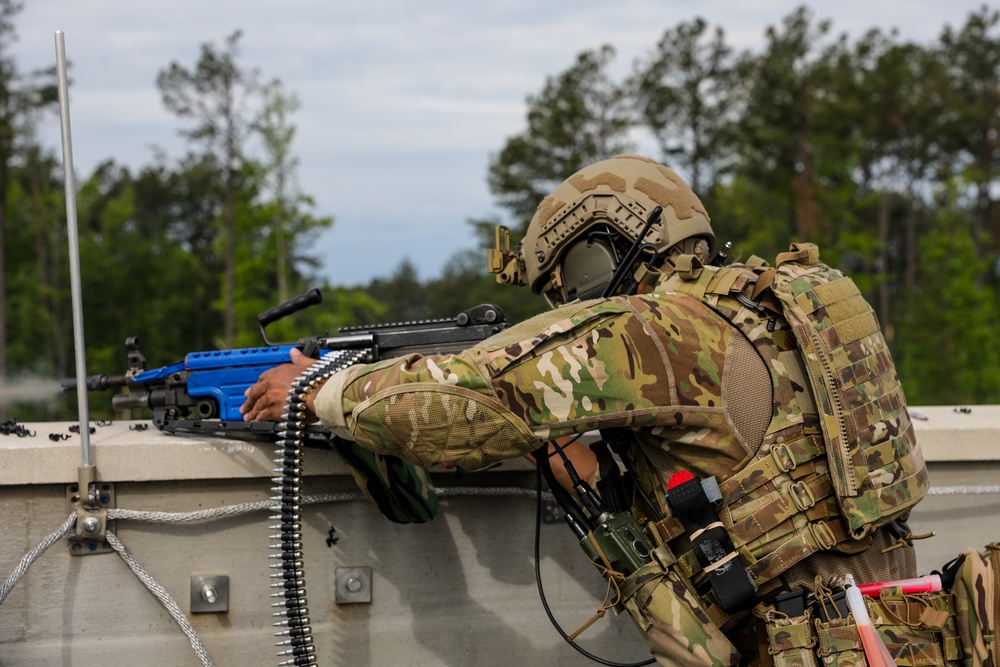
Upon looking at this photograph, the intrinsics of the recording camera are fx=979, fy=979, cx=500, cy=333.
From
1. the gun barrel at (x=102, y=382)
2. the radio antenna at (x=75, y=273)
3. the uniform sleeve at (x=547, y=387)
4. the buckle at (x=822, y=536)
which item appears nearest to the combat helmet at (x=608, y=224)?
the uniform sleeve at (x=547, y=387)

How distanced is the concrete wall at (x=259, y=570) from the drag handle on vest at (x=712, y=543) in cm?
127

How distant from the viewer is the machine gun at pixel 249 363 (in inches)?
154

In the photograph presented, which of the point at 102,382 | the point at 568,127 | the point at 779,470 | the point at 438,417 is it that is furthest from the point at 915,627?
the point at 568,127

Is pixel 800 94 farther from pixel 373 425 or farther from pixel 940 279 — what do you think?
pixel 373 425

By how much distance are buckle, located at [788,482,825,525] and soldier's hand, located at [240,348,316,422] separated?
1.63m

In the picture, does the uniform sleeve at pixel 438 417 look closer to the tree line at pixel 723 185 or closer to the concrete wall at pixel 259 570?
the concrete wall at pixel 259 570

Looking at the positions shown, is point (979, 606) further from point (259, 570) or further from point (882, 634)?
point (259, 570)

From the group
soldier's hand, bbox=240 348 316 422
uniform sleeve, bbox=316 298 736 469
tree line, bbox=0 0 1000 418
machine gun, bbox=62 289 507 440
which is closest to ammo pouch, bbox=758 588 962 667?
uniform sleeve, bbox=316 298 736 469

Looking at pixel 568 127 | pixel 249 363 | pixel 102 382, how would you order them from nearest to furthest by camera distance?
1. pixel 249 363
2. pixel 102 382
3. pixel 568 127

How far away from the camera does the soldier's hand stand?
3512 mm

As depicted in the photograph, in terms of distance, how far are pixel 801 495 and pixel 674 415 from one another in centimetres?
51

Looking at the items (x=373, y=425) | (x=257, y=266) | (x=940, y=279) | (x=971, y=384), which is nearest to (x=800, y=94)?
(x=940, y=279)

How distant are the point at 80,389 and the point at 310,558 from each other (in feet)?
3.74

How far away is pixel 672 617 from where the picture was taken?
3086 mm
